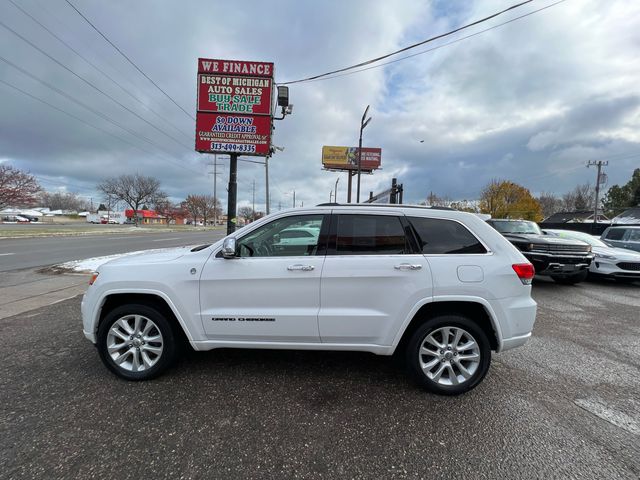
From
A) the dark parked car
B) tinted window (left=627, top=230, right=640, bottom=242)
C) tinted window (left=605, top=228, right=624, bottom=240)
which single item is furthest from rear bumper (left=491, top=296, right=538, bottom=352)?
tinted window (left=605, top=228, right=624, bottom=240)

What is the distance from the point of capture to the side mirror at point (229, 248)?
2895mm

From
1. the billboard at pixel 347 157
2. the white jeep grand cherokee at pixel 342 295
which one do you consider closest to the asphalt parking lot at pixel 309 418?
the white jeep grand cherokee at pixel 342 295

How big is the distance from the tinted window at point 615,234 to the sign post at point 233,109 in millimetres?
11830

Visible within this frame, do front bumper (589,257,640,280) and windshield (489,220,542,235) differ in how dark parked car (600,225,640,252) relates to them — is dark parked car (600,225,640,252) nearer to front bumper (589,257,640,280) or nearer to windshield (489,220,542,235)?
front bumper (589,257,640,280)

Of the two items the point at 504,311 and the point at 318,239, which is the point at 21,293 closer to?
the point at 318,239

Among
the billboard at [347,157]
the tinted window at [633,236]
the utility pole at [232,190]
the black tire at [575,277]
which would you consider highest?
the billboard at [347,157]

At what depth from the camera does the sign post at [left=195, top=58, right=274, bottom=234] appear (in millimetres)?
10219

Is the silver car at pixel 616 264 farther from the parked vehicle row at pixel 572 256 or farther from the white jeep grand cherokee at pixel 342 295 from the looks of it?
the white jeep grand cherokee at pixel 342 295

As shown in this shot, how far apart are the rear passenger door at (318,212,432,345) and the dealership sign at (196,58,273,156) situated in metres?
8.64

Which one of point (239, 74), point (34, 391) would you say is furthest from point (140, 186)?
point (34, 391)

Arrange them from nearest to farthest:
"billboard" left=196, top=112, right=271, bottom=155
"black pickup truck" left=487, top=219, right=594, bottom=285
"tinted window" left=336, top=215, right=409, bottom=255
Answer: "tinted window" left=336, top=215, right=409, bottom=255
"black pickup truck" left=487, top=219, right=594, bottom=285
"billboard" left=196, top=112, right=271, bottom=155

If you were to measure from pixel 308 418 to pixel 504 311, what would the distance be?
199 cm

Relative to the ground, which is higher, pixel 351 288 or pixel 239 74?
pixel 239 74

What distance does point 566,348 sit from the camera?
4.11 meters
